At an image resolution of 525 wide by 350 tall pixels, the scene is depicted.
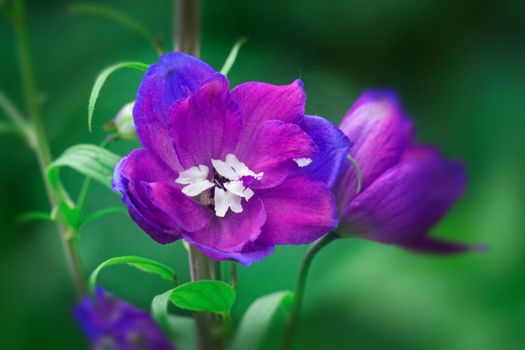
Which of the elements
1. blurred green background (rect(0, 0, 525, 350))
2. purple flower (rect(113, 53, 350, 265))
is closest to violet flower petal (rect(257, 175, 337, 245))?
purple flower (rect(113, 53, 350, 265))

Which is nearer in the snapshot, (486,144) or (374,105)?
(374,105)

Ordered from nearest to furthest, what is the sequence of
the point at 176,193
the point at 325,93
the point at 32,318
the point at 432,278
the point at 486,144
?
the point at 176,193 < the point at 32,318 < the point at 432,278 < the point at 325,93 < the point at 486,144

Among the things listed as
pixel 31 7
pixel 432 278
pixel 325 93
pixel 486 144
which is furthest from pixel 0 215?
pixel 486 144

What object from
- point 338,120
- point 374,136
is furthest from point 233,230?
point 338,120

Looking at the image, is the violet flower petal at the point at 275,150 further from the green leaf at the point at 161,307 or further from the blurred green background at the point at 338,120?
the blurred green background at the point at 338,120

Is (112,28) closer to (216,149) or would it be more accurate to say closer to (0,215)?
(0,215)
